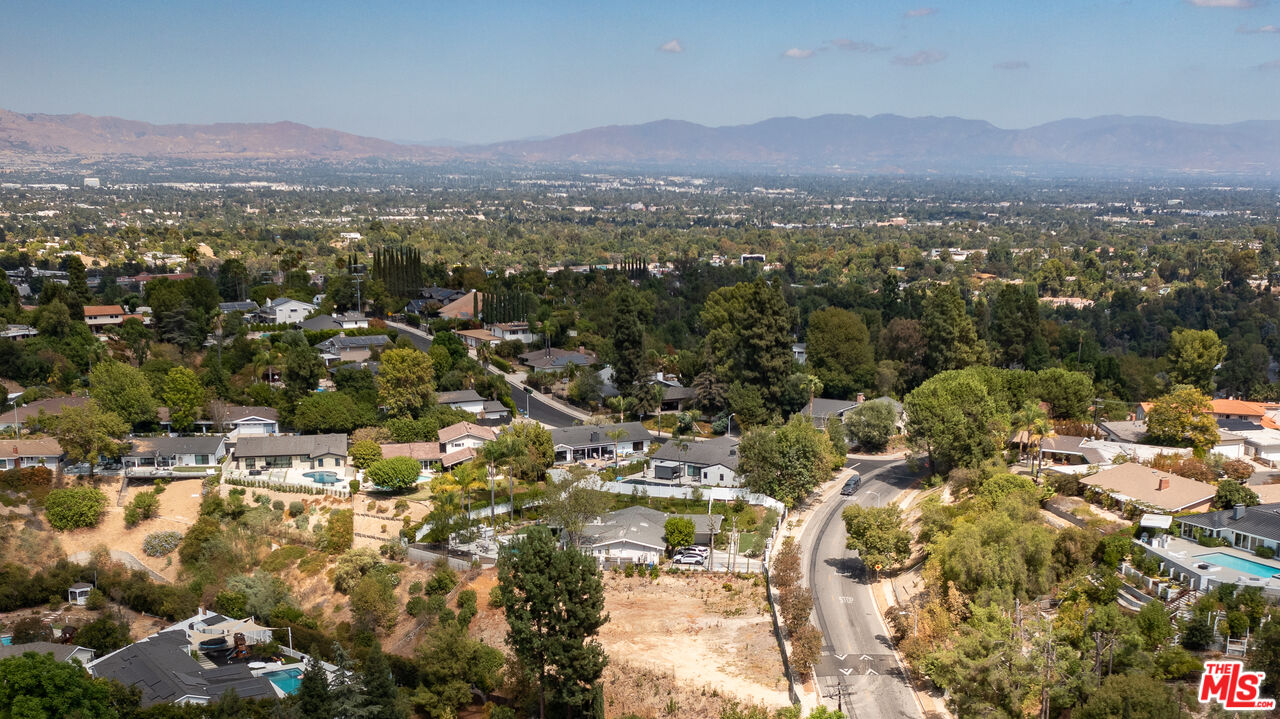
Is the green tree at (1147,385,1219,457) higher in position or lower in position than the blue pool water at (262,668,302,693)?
higher

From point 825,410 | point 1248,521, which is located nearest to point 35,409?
point 825,410

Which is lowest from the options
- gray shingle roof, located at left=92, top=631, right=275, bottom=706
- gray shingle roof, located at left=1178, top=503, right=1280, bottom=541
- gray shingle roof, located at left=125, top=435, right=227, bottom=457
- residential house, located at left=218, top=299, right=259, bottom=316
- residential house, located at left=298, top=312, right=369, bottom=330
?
gray shingle roof, located at left=92, top=631, right=275, bottom=706

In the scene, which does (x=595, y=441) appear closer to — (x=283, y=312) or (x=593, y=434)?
(x=593, y=434)

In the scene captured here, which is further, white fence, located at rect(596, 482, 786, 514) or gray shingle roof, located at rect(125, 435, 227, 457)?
gray shingle roof, located at rect(125, 435, 227, 457)

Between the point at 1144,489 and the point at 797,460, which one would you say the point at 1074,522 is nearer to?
the point at 1144,489

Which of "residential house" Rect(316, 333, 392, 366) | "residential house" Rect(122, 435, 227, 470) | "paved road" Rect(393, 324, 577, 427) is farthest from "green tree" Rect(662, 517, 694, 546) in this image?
"residential house" Rect(316, 333, 392, 366)

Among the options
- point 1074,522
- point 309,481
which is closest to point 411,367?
point 309,481

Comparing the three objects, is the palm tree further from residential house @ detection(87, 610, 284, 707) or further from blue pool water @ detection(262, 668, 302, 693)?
blue pool water @ detection(262, 668, 302, 693)
